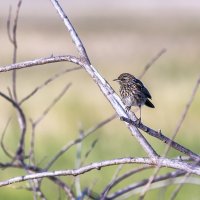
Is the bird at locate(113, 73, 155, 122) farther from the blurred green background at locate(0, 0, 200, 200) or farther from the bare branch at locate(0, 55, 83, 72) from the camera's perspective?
the bare branch at locate(0, 55, 83, 72)

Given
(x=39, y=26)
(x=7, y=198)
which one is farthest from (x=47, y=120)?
(x=39, y=26)

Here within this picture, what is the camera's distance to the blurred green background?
394 inches

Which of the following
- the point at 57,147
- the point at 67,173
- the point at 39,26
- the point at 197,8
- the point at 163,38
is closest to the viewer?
the point at 67,173

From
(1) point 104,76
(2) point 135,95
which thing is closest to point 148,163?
(2) point 135,95

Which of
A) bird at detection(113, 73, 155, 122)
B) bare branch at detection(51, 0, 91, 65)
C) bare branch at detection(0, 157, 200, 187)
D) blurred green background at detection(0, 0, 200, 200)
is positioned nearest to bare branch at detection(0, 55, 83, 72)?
bare branch at detection(51, 0, 91, 65)

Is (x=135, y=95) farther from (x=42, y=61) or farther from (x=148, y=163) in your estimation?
(x=148, y=163)

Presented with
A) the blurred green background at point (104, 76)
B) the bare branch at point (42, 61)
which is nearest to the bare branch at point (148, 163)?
the bare branch at point (42, 61)

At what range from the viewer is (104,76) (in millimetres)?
13891

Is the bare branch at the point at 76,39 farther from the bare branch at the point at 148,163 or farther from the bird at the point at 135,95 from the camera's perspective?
the bird at the point at 135,95

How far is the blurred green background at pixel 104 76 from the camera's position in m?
10.0

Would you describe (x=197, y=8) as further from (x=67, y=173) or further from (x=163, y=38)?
(x=67, y=173)

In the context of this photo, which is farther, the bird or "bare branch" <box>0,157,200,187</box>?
the bird

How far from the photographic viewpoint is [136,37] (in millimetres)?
19922

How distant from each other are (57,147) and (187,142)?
1.38 m
